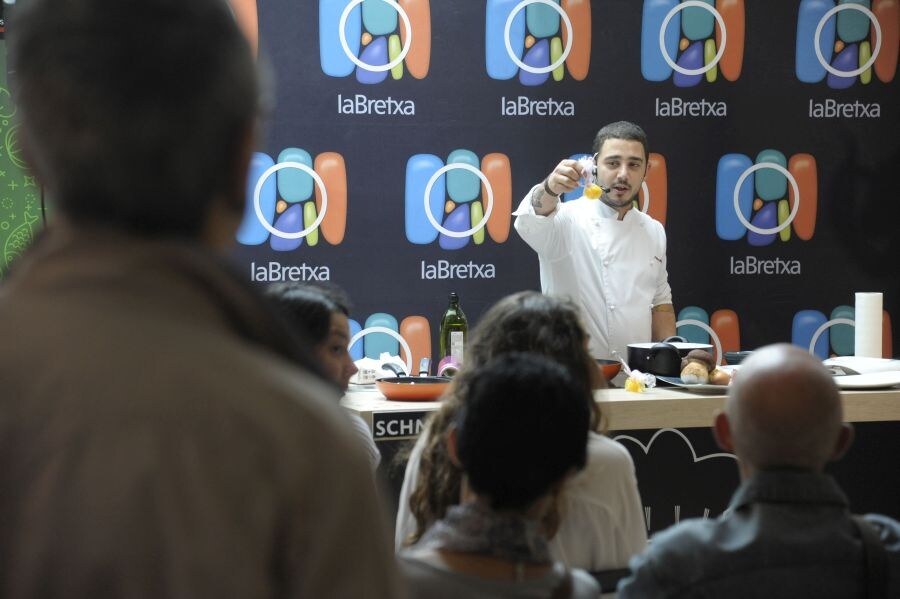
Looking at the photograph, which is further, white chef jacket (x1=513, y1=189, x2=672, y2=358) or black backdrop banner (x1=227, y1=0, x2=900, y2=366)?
black backdrop banner (x1=227, y1=0, x2=900, y2=366)

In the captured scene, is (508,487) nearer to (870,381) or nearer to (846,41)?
(870,381)

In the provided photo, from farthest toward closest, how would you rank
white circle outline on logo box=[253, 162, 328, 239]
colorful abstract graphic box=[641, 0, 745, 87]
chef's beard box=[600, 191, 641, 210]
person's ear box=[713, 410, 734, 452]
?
colorful abstract graphic box=[641, 0, 745, 87] < white circle outline on logo box=[253, 162, 328, 239] < chef's beard box=[600, 191, 641, 210] < person's ear box=[713, 410, 734, 452]

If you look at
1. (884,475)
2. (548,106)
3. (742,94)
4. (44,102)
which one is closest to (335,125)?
(548,106)

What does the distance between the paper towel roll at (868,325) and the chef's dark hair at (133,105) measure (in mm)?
3385

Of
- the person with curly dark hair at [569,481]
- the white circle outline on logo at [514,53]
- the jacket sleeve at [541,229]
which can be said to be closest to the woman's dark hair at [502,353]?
the person with curly dark hair at [569,481]

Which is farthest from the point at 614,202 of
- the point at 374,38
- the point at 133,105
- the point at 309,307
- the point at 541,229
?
the point at 133,105

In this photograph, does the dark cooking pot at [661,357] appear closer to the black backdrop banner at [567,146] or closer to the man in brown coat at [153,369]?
the black backdrop banner at [567,146]

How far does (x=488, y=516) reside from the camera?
112 centimetres

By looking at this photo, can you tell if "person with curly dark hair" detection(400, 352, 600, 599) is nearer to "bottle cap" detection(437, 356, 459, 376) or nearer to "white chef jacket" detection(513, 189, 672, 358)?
"bottle cap" detection(437, 356, 459, 376)

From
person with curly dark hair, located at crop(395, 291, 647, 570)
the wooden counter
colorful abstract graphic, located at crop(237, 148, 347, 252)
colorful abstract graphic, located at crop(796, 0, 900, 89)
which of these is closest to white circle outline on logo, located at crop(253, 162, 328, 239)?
colorful abstract graphic, located at crop(237, 148, 347, 252)

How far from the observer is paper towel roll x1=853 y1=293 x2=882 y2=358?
11.7 ft

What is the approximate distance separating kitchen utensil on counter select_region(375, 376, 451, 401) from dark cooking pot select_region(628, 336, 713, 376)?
2.23 feet

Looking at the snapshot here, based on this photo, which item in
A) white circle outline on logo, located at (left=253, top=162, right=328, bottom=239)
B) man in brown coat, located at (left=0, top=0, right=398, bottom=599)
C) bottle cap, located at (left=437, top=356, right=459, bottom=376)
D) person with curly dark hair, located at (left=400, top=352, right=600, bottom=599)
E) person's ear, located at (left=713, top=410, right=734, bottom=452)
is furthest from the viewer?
white circle outline on logo, located at (left=253, top=162, right=328, bottom=239)

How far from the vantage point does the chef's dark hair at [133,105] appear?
0.55 metres
